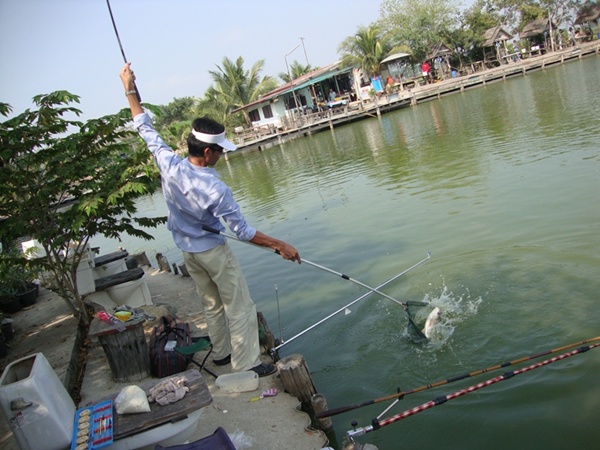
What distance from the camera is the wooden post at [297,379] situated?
442 centimetres

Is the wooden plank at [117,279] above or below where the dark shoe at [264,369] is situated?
above

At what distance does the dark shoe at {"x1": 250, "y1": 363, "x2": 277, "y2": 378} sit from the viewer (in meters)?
4.84

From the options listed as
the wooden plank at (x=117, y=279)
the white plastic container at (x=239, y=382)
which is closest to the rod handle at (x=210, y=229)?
the white plastic container at (x=239, y=382)

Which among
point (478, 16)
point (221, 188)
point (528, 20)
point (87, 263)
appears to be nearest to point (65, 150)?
point (87, 263)

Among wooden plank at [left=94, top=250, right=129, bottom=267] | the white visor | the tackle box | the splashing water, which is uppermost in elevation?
the white visor

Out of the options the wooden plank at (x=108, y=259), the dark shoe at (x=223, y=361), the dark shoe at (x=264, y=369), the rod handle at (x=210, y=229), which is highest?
the rod handle at (x=210, y=229)

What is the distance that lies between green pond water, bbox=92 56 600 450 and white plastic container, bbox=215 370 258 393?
3.01 feet

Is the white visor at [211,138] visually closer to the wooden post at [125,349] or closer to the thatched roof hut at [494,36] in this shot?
the wooden post at [125,349]

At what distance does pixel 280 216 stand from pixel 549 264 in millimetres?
8223

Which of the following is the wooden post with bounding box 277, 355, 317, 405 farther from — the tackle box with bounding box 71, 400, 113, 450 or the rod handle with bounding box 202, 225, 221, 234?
the tackle box with bounding box 71, 400, 113, 450

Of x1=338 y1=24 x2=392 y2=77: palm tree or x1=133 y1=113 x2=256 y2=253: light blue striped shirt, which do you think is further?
x1=338 y1=24 x2=392 y2=77: palm tree

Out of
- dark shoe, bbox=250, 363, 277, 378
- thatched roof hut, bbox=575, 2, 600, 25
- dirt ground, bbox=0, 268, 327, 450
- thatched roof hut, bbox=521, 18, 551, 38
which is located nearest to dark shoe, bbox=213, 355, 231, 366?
dirt ground, bbox=0, 268, 327, 450

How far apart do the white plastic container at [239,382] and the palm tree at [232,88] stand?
3919 cm

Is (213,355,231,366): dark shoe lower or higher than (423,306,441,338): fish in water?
higher
